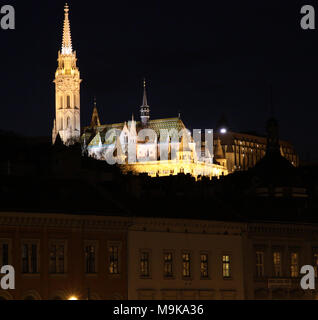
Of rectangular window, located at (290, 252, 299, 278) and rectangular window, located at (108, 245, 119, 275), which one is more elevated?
rectangular window, located at (290, 252, 299, 278)

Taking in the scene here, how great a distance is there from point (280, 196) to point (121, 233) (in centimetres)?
2108

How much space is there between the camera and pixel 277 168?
328 feet

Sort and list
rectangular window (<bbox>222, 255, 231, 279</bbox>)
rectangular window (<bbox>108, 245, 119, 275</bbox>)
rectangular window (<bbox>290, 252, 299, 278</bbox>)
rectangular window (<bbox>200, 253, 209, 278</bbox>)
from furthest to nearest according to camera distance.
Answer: rectangular window (<bbox>290, 252, 299, 278</bbox>) → rectangular window (<bbox>222, 255, 231, 279</bbox>) → rectangular window (<bbox>200, 253, 209, 278</bbox>) → rectangular window (<bbox>108, 245, 119, 275</bbox>)

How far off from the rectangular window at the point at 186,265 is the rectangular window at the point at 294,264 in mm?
9366

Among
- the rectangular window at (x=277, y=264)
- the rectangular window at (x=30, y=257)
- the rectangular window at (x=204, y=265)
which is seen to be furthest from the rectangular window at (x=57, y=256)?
the rectangular window at (x=277, y=264)

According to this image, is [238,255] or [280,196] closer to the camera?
[238,255]

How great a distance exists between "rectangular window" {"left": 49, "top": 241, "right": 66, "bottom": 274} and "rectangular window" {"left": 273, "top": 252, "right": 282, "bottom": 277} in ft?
58.6

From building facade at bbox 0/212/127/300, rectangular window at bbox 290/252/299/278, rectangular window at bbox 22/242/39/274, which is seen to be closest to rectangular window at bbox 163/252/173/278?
building facade at bbox 0/212/127/300

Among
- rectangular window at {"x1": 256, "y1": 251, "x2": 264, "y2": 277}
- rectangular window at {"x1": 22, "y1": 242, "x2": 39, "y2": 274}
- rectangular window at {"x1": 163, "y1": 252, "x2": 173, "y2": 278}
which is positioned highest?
rectangular window at {"x1": 256, "y1": 251, "x2": 264, "y2": 277}

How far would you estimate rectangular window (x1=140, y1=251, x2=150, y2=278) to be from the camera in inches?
2958

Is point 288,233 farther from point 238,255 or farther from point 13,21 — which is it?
point 13,21

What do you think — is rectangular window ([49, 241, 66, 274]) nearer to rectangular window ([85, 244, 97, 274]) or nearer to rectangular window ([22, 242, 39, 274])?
rectangular window ([22, 242, 39, 274])

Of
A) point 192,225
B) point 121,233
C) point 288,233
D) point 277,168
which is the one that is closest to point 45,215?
point 121,233
